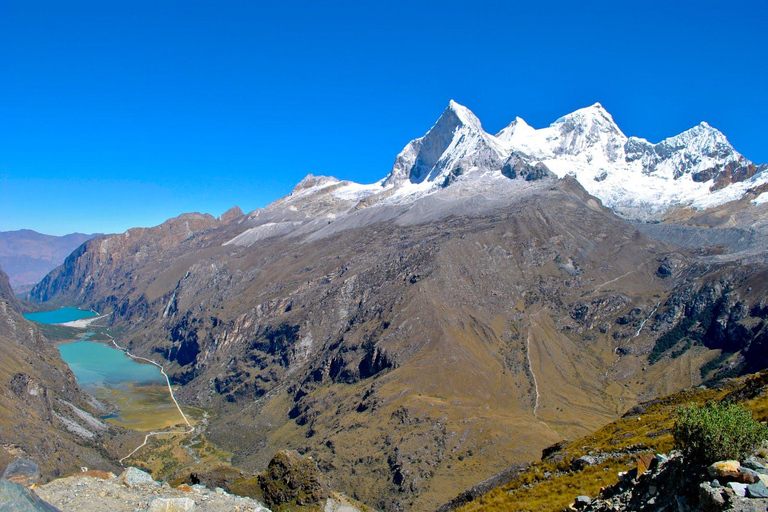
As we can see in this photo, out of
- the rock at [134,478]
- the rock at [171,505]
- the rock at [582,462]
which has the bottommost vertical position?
the rock at [582,462]

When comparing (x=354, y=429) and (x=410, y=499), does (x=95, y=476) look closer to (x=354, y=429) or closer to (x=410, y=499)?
(x=410, y=499)

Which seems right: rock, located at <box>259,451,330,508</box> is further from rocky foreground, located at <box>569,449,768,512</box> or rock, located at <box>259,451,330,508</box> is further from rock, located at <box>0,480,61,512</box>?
rock, located at <box>0,480,61,512</box>

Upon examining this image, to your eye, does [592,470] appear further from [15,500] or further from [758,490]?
[15,500]

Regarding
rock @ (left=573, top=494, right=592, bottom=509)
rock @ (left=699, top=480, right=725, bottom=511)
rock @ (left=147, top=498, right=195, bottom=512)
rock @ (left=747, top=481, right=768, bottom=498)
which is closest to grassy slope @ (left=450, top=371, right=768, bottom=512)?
rock @ (left=573, top=494, right=592, bottom=509)

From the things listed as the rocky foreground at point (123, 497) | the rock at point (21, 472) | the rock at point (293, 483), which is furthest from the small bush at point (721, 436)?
the rock at point (293, 483)

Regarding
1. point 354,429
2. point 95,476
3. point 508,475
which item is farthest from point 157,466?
point 95,476

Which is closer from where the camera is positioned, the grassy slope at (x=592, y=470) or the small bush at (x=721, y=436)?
the small bush at (x=721, y=436)

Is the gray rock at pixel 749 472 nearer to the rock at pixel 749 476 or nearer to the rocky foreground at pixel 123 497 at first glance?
the rock at pixel 749 476

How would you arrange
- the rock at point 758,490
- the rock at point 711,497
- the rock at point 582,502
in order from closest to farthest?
the rock at point 758,490, the rock at point 711,497, the rock at point 582,502
